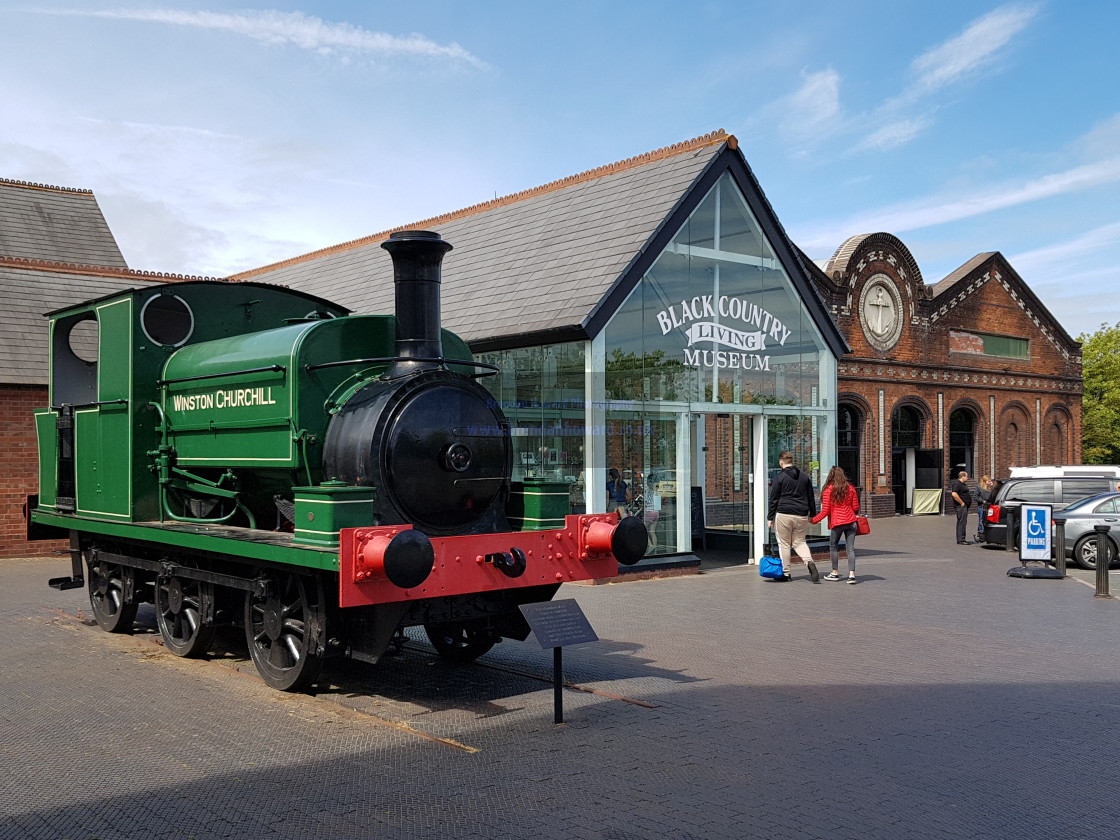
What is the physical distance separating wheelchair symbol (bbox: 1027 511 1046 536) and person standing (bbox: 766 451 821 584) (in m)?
3.55

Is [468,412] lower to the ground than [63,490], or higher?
higher

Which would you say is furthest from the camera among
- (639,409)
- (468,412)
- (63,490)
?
(639,409)

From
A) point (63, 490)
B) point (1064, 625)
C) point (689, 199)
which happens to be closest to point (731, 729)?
point (1064, 625)

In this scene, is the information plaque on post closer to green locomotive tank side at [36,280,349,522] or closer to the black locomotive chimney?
the black locomotive chimney

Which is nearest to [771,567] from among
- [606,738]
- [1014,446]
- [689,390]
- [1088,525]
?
[689,390]

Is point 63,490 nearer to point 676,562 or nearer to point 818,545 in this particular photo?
point 676,562

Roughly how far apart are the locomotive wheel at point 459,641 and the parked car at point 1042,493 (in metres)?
13.4

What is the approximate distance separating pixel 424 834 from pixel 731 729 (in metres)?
2.44

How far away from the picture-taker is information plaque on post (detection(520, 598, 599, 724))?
6.43m

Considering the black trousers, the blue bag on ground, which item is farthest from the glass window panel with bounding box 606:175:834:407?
the black trousers

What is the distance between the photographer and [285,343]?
749 cm

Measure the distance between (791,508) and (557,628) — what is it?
799 centimetres

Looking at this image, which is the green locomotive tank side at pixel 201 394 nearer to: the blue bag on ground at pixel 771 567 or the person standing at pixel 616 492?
the person standing at pixel 616 492

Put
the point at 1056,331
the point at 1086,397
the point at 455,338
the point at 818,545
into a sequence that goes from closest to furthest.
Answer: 1. the point at 455,338
2. the point at 818,545
3. the point at 1056,331
4. the point at 1086,397
